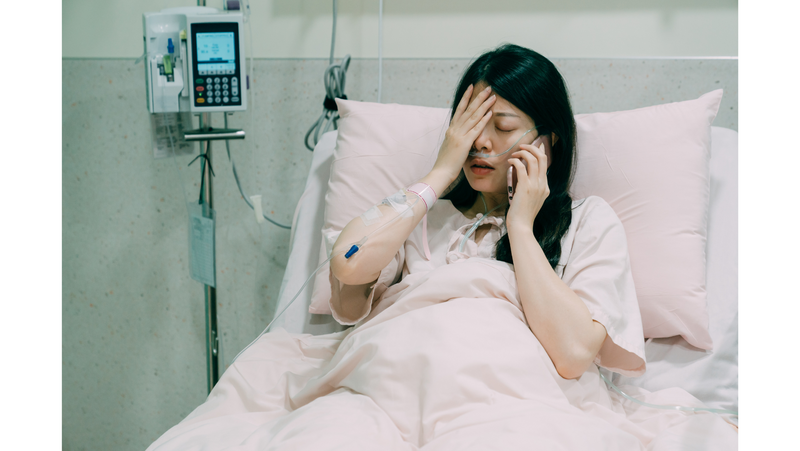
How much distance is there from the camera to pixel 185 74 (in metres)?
1.33

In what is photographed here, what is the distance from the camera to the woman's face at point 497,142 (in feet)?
3.66

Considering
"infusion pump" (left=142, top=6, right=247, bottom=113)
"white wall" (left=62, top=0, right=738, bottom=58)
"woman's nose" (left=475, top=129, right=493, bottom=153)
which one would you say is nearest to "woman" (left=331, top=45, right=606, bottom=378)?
"woman's nose" (left=475, top=129, right=493, bottom=153)

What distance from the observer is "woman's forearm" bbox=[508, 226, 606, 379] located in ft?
2.98

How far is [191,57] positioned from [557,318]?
1.10 meters

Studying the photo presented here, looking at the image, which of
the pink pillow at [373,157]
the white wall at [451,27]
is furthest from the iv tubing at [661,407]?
the white wall at [451,27]

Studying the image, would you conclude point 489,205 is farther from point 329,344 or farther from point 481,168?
point 329,344

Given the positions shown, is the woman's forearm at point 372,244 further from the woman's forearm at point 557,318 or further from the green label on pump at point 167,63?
the green label on pump at point 167,63

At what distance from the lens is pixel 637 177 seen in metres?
1.26

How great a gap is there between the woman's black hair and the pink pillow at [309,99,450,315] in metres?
0.22

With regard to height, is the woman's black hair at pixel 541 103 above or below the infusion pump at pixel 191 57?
below

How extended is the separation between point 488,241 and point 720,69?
0.99m

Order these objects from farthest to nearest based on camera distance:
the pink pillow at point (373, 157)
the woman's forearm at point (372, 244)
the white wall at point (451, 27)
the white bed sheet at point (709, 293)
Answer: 1. the white wall at point (451, 27)
2. the pink pillow at point (373, 157)
3. the white bed sheet at point (709, 293)
4. the woman's forearm at point (372, 244)

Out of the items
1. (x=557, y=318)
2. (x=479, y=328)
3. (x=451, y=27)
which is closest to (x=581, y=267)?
(x=557, y=318)

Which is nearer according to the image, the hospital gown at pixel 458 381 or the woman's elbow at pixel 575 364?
the hospital gown at pixel 458 381
